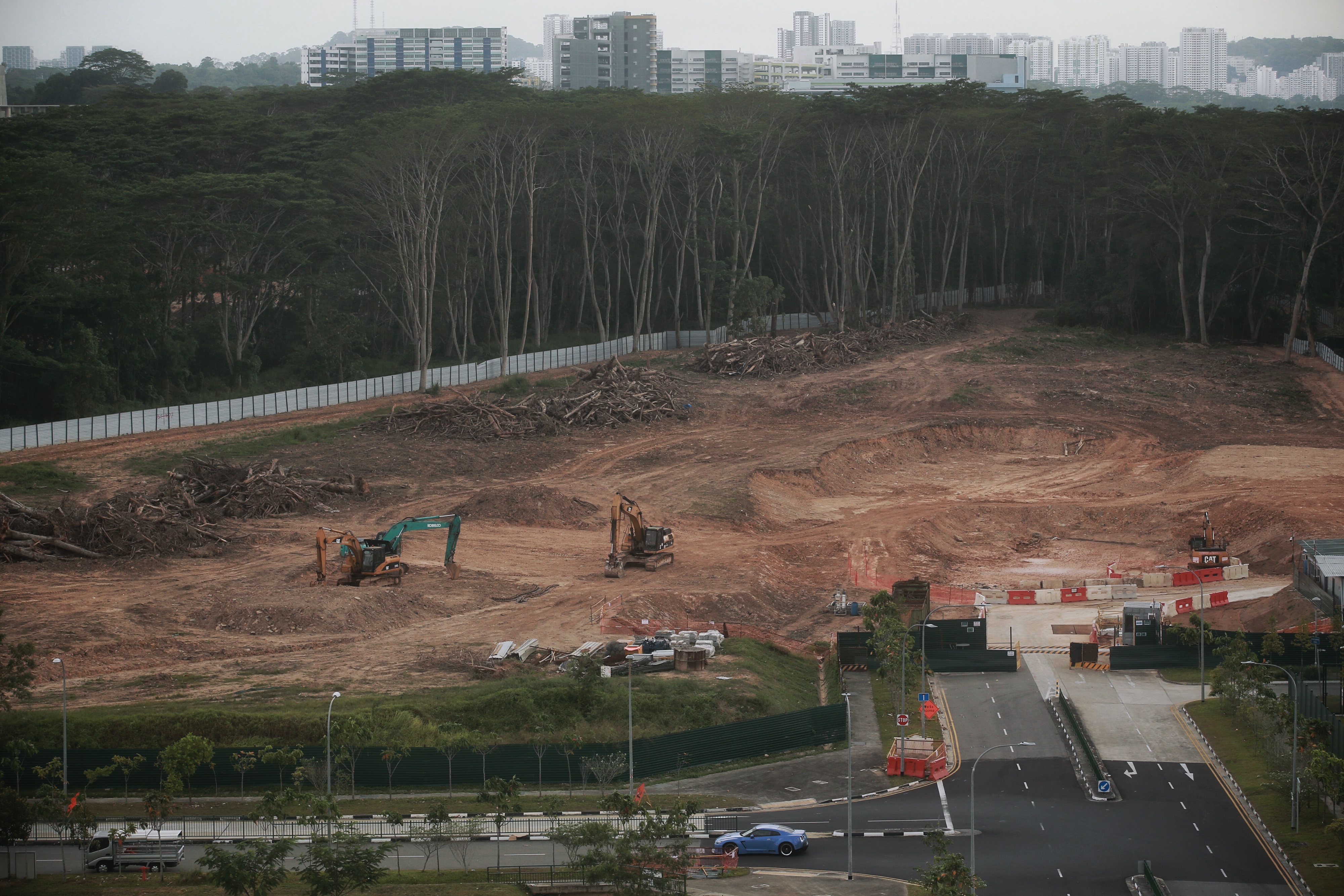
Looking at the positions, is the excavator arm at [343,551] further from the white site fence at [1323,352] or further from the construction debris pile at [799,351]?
the white site fence at [1323,352]

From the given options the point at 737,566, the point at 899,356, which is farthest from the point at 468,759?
the point at 899,356

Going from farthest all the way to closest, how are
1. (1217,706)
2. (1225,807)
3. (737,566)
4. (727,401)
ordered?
1. (727,401)
2. (737,566)
3. (1217,706)
4. (1225,807)

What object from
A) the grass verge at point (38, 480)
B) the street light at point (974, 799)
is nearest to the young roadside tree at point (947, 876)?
the street light at point (974, 799)

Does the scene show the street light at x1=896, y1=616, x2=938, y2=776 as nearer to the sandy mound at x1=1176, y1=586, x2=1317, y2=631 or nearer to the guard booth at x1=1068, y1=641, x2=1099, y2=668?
the guard booth at x1=1068, y1=641, x2=1099, y2=668

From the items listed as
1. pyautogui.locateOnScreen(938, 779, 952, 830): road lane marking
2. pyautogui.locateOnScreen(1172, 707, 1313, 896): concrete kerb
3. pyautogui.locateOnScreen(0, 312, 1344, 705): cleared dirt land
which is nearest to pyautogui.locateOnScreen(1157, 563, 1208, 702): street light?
pyautogui.locateOnScreen(1172, 707, 1313, 896): concrete kerb

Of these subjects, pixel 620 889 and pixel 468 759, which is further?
pixel 468 759

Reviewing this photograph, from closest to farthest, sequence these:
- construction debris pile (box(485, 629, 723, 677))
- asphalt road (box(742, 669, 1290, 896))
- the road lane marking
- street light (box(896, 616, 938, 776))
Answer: asphalt road (box(742, 669, 1290, 896)) < the road lane marking < street light (box(896, 616, 938, 776)) < construction debris pile (box(485, 629, 723, 677))

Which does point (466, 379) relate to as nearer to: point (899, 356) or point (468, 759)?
point (899, 356)

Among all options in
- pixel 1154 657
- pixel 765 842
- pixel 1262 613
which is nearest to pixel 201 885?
pixel 765 842
